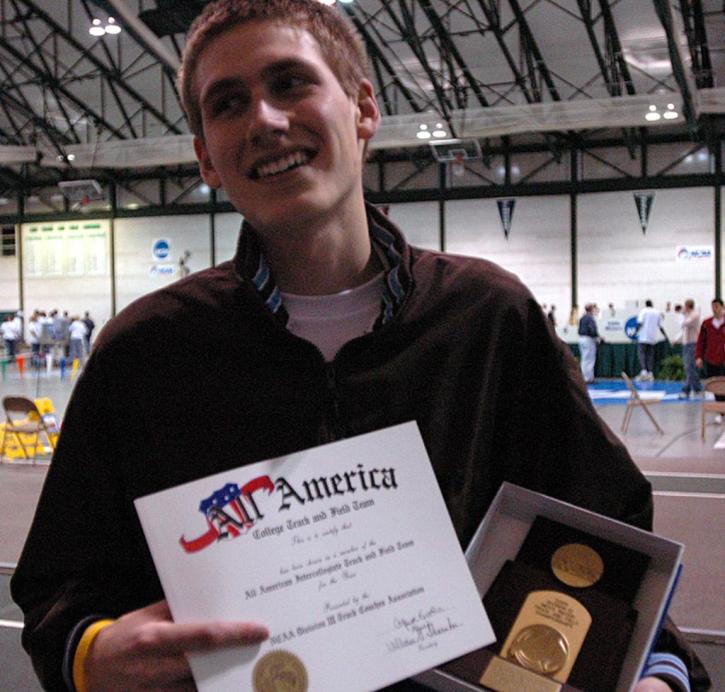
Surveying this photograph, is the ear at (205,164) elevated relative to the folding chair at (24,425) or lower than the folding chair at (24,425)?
elevated

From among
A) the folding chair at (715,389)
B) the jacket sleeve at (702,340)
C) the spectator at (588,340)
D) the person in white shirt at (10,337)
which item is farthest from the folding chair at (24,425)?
the person in white shirt at (10,337)

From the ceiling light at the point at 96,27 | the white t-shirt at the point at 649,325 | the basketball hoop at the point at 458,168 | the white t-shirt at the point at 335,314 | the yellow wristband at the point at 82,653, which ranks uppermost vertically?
the ceiling light at the point at 96,27

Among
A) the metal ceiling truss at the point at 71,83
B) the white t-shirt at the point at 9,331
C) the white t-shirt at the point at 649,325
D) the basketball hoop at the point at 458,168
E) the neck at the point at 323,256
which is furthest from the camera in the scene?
the white t-shirt at the point at 9,331

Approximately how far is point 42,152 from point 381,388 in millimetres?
21172

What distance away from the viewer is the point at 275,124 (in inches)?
45.4

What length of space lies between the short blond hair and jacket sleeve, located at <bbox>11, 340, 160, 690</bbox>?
0.48m

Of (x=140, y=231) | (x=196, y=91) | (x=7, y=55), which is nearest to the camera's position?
(x=196, y=91)

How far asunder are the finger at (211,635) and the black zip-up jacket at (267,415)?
9.8 inches

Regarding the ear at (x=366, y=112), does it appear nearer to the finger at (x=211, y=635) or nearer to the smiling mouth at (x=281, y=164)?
the smiling mouth at (x=281, y=164)

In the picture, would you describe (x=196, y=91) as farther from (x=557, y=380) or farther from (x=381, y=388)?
(x=557, y=380)

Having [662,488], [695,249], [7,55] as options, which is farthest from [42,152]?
[662,488]

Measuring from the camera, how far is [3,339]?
22484 mm

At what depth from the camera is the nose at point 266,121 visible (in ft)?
3.78
